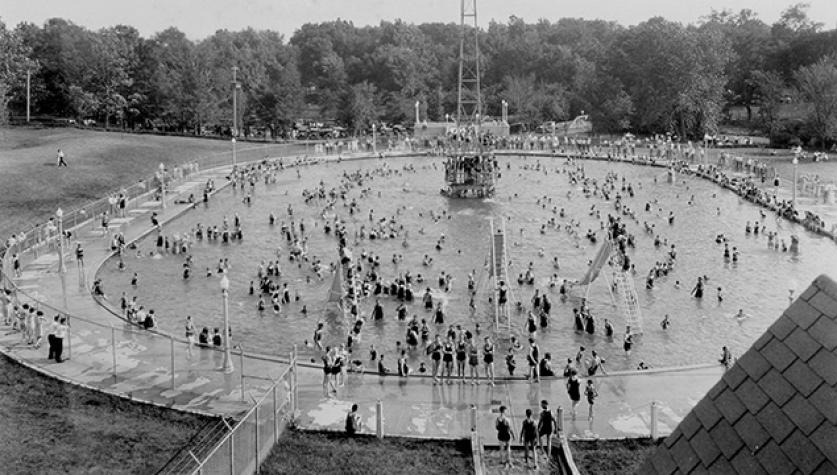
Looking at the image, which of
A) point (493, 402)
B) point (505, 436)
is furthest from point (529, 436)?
point (493, 402)

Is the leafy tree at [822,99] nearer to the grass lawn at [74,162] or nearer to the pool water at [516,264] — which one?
the pool water at [516,264]

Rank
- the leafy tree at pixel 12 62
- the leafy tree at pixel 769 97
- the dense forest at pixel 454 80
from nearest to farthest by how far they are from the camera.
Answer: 1. the leafy tree at pixel 12 62
2. the leafy tree at pixel 769 97
3. the dense forest at pixel 454 80

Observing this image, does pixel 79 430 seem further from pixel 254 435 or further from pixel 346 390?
pixel 346 390

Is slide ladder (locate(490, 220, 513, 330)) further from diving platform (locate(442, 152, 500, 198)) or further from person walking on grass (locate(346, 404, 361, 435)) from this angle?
diving platform (locate(442, 152, 500, 198))

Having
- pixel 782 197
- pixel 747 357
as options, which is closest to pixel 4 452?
pixel 747 357

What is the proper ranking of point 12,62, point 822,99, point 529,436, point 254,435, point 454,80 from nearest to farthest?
1. point 254,435
2. point 529,436
3. point 822,99
4. point 12,62
5. point 454,80

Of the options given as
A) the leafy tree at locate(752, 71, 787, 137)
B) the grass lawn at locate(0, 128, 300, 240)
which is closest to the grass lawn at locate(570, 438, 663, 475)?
the grass lawn at locate(0, 128, 300, 240)

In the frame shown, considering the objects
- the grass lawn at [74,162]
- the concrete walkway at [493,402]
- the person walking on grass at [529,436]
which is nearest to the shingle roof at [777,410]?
the person walking on grass at [529,436]
